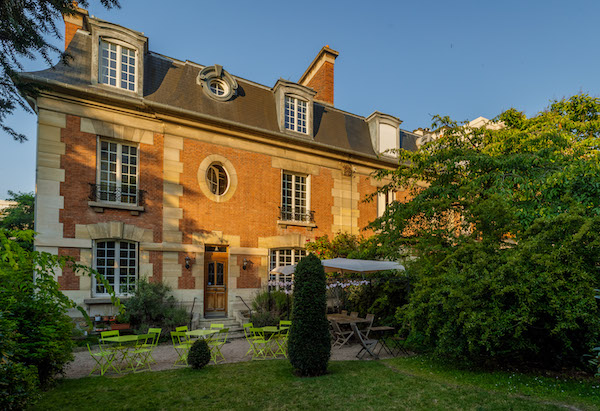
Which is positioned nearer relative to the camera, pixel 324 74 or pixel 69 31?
pixel 69 31

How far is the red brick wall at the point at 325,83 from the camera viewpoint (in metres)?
17.4

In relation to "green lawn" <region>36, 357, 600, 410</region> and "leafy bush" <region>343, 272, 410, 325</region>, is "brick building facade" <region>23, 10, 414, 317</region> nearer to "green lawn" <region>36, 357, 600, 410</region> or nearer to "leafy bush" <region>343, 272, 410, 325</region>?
"leafy bush" <region>343, 272, 410, 325</region>

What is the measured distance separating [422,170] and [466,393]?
738cm

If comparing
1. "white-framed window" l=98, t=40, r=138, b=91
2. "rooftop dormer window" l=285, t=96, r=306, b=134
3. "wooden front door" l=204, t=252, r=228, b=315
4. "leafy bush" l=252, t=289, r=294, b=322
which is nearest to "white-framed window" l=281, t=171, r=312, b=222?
"rooftop dormer window" l=285, t=96, r=306, b=134

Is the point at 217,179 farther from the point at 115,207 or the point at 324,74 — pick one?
the point at 324,74

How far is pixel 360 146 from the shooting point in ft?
54.2

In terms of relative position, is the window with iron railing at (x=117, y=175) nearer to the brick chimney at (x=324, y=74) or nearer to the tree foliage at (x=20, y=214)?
the brick chimney at (x=324, y=74)

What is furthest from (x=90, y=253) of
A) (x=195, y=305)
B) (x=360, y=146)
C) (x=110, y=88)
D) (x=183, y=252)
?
(x=360, y=146)

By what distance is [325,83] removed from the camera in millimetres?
17500

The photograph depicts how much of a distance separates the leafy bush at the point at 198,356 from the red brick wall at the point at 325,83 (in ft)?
43.6

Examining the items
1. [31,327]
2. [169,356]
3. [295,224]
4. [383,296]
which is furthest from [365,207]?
[31,327]

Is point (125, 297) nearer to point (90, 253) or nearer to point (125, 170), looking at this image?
point (90, 253)

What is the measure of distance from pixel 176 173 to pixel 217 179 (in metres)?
1.62

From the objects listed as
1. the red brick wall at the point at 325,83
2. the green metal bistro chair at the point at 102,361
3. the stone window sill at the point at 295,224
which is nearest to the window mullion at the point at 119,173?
the green metal bistro chair at the point at 102,361
